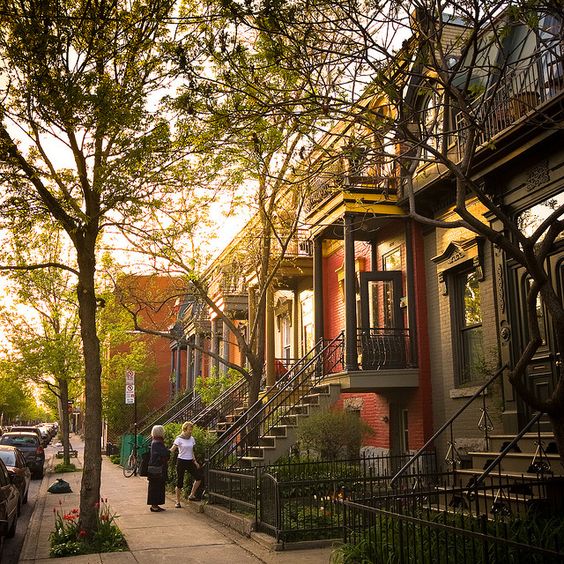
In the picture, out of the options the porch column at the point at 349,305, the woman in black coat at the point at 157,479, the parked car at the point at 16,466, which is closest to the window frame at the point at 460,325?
the porch column at the point at 349,305

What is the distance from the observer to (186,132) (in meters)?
11.2

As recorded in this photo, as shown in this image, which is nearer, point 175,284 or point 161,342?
point 175,284

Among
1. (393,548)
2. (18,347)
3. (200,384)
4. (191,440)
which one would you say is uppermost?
(18,347)

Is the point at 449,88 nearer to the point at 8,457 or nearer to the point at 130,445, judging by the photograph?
the point at 8,457

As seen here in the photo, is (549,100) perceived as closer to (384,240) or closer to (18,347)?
(384,240)

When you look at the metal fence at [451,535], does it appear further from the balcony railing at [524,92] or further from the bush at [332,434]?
the balcony railing at [524,92]

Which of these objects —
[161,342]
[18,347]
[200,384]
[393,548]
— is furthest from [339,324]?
[161,342]

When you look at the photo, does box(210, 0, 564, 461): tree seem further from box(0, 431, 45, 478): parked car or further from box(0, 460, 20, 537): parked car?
box(0, 431, 45, 478): parked car

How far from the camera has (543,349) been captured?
35.0 feet

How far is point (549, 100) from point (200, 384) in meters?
16.1

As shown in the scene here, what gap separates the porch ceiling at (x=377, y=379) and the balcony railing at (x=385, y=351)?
251 mm

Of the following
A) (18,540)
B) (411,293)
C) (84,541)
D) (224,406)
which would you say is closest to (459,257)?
(411,293)

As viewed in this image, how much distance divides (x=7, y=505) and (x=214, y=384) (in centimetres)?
1177

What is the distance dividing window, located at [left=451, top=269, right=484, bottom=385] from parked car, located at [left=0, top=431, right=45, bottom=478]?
16349 mm
